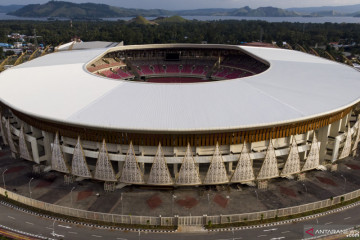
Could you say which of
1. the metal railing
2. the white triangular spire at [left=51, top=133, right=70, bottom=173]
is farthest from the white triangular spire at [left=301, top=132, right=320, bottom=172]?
the white triangular spire at [left=51, top=133, right=70, bottom=173]

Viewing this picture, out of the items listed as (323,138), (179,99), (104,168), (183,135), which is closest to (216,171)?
(183,135)

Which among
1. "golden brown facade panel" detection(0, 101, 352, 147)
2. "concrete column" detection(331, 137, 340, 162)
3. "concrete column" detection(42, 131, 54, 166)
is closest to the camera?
"golden brown facade panel" detection(0, 101, 352, 147)

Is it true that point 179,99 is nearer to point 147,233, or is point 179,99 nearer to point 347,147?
point 147,233

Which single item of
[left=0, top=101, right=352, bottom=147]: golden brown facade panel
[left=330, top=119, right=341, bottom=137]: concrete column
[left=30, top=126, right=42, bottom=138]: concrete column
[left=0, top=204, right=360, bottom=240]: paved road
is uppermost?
[left=0, top=101, right=352, bottom=147]: golden brown facade panel

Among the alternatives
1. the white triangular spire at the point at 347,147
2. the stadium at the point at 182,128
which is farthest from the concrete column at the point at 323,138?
the white triangular spire at the point at 347,147

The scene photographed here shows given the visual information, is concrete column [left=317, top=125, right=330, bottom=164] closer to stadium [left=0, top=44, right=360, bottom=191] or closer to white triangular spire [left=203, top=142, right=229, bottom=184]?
stadium [left=0, top=44, right=360, bottom=191]

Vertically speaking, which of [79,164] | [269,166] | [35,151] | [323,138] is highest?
[323,138]

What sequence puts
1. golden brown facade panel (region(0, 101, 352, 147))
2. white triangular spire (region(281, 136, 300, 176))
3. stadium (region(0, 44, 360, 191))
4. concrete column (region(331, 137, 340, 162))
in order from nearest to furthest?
1. stadium (region(0, 44, 360, 191))
2. golden brown facade panel (region(0, 101, 352, 147))
3. white triangular spire (region(281, 136, 300, 176))
4. concrete column (region(331, 137, 340, 162))
